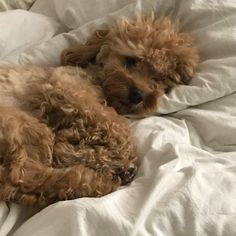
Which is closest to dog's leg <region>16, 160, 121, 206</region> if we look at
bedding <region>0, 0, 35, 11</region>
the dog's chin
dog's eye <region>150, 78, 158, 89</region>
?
the dog's chin

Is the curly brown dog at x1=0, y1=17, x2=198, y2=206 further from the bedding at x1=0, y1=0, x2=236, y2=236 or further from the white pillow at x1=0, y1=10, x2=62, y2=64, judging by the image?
the white pillow at x1=0, y1=10, x2=62, y2=64

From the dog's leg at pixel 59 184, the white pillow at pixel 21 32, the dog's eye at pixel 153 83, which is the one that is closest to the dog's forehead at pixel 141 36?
the dog's eye at pixel 153 83

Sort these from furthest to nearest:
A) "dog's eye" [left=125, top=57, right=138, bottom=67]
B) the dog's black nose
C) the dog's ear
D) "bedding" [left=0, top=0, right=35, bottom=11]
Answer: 1. "bedding" [left=0, top=0, right=35, bottom=11]
2. the dog's ear
3. "dog's eye" [left=125, top=57, right=138, bottom=67]
4. the dog's black nose

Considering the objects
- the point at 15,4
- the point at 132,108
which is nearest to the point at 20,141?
the point at 132,108

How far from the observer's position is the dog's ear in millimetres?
2256

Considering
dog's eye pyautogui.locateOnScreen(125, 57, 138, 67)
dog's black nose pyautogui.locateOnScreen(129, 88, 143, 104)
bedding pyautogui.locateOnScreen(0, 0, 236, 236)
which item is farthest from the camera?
dog's eye pyautogui.locateOnScreen(125, 57, 138, 67)

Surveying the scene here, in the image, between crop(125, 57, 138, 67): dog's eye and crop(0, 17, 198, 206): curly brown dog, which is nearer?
crop(0, 17, 198, 206): curly brown dog

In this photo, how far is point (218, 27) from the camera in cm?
222

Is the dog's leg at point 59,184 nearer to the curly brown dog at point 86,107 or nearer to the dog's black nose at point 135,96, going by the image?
the curly brown dog at point 86,107

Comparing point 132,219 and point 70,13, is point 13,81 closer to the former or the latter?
point 70,13

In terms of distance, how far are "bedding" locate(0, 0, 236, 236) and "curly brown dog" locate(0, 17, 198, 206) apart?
70mm

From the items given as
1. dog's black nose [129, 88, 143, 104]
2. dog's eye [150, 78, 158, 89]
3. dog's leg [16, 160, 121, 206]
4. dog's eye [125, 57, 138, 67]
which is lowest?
dog's eye [150, 78, 158, 89]

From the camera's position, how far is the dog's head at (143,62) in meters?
2.05

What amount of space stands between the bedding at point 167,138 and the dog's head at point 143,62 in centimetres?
6
